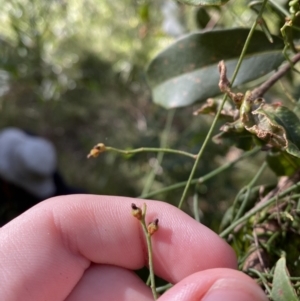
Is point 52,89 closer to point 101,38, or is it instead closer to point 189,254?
point 101,38

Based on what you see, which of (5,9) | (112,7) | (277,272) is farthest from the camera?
(112,7)

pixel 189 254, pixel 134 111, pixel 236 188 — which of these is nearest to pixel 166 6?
pixel 134 111

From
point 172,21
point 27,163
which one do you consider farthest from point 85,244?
point 27,163

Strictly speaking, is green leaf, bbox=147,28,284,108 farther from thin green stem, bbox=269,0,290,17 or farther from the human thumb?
the human thumb

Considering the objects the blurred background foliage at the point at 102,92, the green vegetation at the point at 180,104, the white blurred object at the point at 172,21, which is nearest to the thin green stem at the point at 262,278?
the green vegetation at the point at 180,104

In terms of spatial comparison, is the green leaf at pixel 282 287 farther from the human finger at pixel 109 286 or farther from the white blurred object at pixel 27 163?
the white blurred object at pixel 27 163
